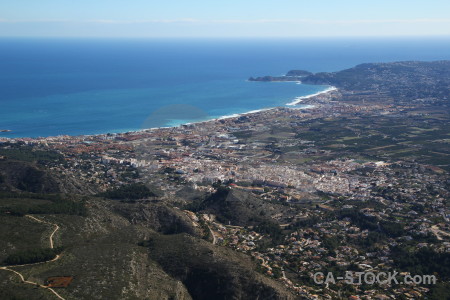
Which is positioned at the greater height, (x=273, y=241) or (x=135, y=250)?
(x=135, y=250)

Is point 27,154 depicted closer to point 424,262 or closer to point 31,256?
point 31,256

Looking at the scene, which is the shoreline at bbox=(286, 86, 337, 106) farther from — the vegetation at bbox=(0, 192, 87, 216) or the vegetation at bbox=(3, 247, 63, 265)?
the vegetation at bbox=(3, 247, 63, 265)

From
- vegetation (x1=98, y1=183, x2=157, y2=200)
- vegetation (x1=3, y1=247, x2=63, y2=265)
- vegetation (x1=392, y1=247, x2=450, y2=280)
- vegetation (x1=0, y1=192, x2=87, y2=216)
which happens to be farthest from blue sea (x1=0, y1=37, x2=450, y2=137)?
vegetation (x1=392, y1=247, x2=450, y2=280)

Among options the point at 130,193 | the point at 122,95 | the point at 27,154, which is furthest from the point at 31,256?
the point at 122,95

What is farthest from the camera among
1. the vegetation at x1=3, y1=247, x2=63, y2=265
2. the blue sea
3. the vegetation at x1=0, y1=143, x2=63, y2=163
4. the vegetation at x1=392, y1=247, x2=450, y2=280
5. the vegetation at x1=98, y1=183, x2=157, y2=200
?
the blue sea

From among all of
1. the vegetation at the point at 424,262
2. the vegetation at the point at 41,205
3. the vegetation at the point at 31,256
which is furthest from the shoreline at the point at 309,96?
the vegetation at the point at 31,256

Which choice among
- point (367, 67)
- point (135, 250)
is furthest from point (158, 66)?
point (135, 250)

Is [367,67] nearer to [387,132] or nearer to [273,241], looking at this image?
[387,132]

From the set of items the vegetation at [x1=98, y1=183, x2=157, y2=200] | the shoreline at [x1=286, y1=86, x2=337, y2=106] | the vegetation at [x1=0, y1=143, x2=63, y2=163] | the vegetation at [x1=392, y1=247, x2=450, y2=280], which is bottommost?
the vegetation at [x1=0, y1=143, x2=63, y2=163]

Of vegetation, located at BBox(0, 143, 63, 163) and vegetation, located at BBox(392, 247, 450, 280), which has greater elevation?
vegetation, located at BBox(392, 247, 450, 280)

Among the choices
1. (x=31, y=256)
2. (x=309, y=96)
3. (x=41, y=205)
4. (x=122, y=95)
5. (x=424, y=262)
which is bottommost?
(x=122, y=95)

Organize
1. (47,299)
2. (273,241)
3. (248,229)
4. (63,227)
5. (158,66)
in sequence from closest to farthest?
(47,299) → (63,227) → (273,241) → (248,229) → (158,66)
